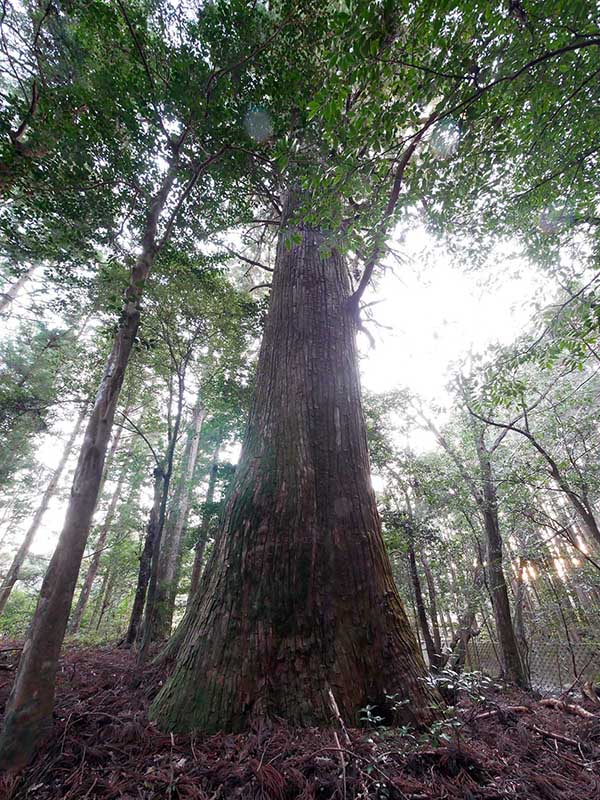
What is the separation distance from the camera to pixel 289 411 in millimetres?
2572

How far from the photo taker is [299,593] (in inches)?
73.6

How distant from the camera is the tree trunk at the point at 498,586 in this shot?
436 cm

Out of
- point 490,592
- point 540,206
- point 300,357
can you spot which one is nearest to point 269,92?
point 300,357

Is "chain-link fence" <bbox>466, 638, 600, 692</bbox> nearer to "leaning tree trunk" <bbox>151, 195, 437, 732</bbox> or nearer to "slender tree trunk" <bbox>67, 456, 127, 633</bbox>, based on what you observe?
"leaning tree trunk" <bbox>151, 195, 437, 732</bbox>

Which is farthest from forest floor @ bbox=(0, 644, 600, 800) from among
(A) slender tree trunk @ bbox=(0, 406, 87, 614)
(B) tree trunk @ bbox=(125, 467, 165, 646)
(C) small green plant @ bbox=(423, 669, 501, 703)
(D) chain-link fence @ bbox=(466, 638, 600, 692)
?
(A) slender tree trunk @ bbox=(0, 406, 87, 614)

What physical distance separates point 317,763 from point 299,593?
72 centimetres

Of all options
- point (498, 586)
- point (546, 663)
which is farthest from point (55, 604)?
point (546, 663)

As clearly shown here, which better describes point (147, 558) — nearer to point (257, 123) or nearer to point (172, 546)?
point (172, 546)

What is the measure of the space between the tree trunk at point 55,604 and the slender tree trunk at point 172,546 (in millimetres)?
4555

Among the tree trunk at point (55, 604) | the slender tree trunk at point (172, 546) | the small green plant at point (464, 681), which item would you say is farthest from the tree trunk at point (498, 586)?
the slender tree trunk at point (172, 546)

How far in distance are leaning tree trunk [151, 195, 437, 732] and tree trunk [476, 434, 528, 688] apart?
3.67 meters

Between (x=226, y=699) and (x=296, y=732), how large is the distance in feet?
1.28

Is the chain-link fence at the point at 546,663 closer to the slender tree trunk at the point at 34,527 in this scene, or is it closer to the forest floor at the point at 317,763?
the forest floor at the point at 317,763

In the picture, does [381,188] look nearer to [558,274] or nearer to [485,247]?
[485,247]
